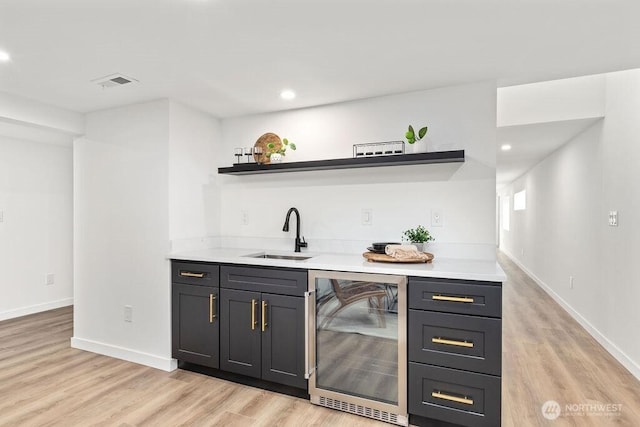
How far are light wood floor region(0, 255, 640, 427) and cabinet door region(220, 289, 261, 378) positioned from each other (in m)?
0.17

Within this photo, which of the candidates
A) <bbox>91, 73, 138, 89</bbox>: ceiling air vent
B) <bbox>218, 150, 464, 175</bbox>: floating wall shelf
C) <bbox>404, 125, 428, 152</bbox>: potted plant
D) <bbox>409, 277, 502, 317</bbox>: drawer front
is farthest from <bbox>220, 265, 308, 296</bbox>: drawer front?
<bbox>91, 73, 138, 89</bbox>: ceiling air vent

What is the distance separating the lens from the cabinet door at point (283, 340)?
2.28 m

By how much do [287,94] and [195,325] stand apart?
192 centimetres

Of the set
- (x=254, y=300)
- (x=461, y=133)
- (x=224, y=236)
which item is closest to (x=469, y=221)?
(x=461, y=133)

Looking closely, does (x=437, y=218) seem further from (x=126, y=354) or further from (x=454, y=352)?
(x=126, y=354)

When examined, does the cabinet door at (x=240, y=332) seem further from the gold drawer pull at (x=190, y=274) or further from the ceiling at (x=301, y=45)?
the ceiling at (x=301, y=45)

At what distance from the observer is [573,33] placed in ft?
5.85

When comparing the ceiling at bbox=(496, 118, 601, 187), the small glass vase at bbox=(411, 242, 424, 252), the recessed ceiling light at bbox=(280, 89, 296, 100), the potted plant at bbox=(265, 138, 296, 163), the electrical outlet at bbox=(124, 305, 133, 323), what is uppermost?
the recessed ceiling light at bbox=(280, 89, 296, 100)

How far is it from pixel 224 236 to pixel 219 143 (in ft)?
2.95

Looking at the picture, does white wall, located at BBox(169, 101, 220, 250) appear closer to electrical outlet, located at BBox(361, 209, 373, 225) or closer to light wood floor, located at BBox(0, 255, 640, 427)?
light wood floor, located at BBox(0, 255, 640, 427)

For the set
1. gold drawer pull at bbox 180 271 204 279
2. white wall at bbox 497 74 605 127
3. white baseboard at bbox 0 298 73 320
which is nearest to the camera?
gold drawer pull at bbox 180 271 204 279

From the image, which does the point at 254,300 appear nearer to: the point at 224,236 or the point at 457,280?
the point at 224,236

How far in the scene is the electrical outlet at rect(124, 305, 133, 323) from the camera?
2.92 m

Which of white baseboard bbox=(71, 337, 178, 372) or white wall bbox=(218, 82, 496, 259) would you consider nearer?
white wall bbox=(218, 82, 496, 259)
